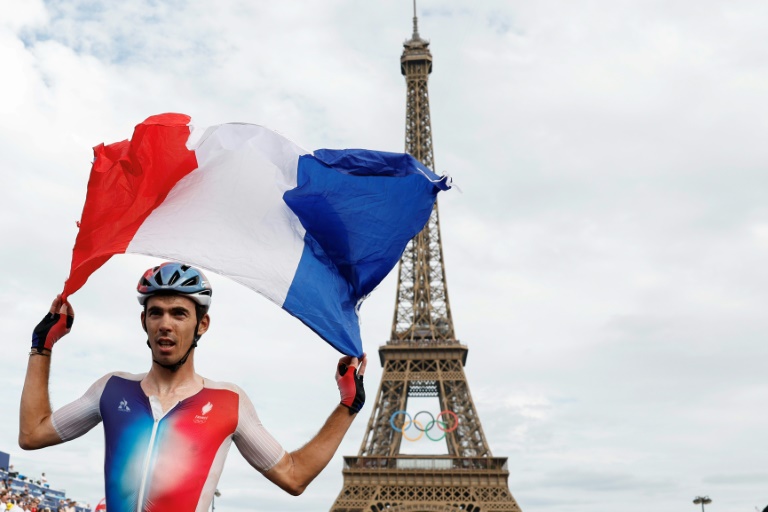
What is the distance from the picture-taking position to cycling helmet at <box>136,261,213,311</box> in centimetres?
420

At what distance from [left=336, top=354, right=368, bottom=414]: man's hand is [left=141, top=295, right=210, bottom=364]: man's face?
0.87 metres

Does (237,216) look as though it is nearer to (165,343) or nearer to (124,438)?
(165,343)

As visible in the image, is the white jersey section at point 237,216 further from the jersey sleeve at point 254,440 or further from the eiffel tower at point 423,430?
the eiffel tower at point 423,430

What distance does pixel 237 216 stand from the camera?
5305mm

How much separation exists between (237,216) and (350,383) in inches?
55.7

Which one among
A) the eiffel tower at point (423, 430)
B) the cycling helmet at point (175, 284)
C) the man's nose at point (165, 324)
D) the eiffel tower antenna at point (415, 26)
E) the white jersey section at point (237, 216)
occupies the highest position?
the eiffel tower antenna at point (415, 26)

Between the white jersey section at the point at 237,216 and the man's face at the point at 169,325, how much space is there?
729 mm

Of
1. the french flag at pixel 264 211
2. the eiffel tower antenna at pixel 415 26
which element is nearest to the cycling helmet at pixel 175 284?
the french flag at pixel 264 211

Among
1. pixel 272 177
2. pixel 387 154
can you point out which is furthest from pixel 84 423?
pixel 387 154

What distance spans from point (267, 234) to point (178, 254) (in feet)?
1.90

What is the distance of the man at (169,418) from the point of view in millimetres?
3986

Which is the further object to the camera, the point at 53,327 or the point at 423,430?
the point at 423,430

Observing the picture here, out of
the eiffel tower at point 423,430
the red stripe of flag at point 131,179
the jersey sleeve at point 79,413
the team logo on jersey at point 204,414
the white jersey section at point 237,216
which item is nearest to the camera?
the team logo on jersey at point 204,414

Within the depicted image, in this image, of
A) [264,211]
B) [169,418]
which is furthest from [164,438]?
[264,211]
